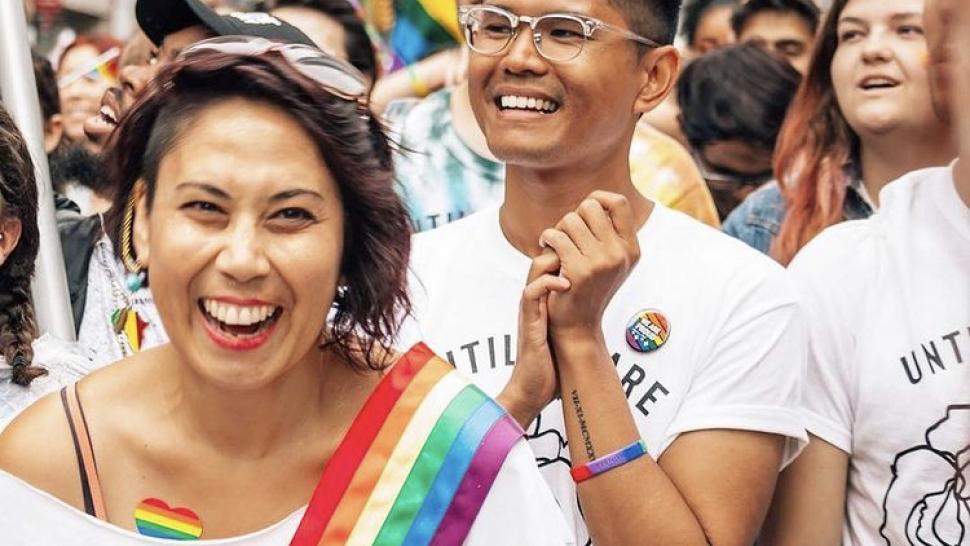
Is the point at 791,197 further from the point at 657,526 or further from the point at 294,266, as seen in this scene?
the point at 294,266

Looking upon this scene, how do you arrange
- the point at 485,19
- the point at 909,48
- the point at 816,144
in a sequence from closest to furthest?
the point at 485,19
the point at 909,48
the point at 816,144

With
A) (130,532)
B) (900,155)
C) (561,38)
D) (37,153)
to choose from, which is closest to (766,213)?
(900,155)

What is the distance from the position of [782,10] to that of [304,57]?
119 inches

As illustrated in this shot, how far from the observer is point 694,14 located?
5.40 m

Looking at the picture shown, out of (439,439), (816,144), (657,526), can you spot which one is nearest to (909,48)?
(816,144)

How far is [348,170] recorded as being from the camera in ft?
7.30

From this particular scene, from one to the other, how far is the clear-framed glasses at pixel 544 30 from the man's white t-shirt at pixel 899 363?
583 mm

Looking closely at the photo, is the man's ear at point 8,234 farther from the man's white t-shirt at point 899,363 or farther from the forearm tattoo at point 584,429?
the man's white t-shirt at point 899,363

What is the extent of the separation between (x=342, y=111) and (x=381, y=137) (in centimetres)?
10

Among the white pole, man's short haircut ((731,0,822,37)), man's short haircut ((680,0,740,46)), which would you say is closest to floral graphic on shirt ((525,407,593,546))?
the white pole

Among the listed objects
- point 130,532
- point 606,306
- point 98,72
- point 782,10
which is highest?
point 606,306

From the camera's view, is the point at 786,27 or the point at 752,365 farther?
the point at 786,27

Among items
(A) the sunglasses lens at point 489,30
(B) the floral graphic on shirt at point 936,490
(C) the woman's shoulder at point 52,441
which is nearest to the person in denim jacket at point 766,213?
(B) the floral graphic on shirt at point 936,490

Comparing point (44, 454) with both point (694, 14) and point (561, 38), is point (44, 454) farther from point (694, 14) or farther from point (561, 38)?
point (694, 14)
